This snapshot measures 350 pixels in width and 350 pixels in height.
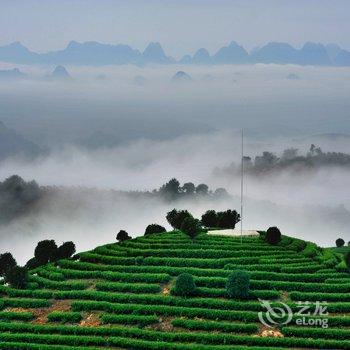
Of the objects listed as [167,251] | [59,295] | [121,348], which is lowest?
[121,348]

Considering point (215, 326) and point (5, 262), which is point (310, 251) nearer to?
point (215, 326)

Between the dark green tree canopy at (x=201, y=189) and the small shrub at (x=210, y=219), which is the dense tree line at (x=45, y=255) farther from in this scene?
the dark green tree canopy at (x=201, y=189)

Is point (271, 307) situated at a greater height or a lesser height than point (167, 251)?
lesser

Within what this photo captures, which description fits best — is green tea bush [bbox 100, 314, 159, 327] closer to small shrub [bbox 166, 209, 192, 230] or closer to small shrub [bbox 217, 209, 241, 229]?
small shrub [bbox 166, 209, 192, 230]

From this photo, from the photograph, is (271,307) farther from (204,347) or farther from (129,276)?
(129,276)

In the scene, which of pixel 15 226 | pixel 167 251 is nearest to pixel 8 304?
pixel 167 251

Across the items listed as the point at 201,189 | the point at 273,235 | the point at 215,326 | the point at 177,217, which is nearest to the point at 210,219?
the point at 177,217

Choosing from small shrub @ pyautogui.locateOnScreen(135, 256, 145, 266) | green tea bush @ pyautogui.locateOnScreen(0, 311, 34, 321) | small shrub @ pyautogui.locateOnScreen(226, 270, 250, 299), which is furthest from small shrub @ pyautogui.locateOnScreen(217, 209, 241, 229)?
green tea bush @ pyautogui.locateOnScreen(0, 311, 34, 321)
